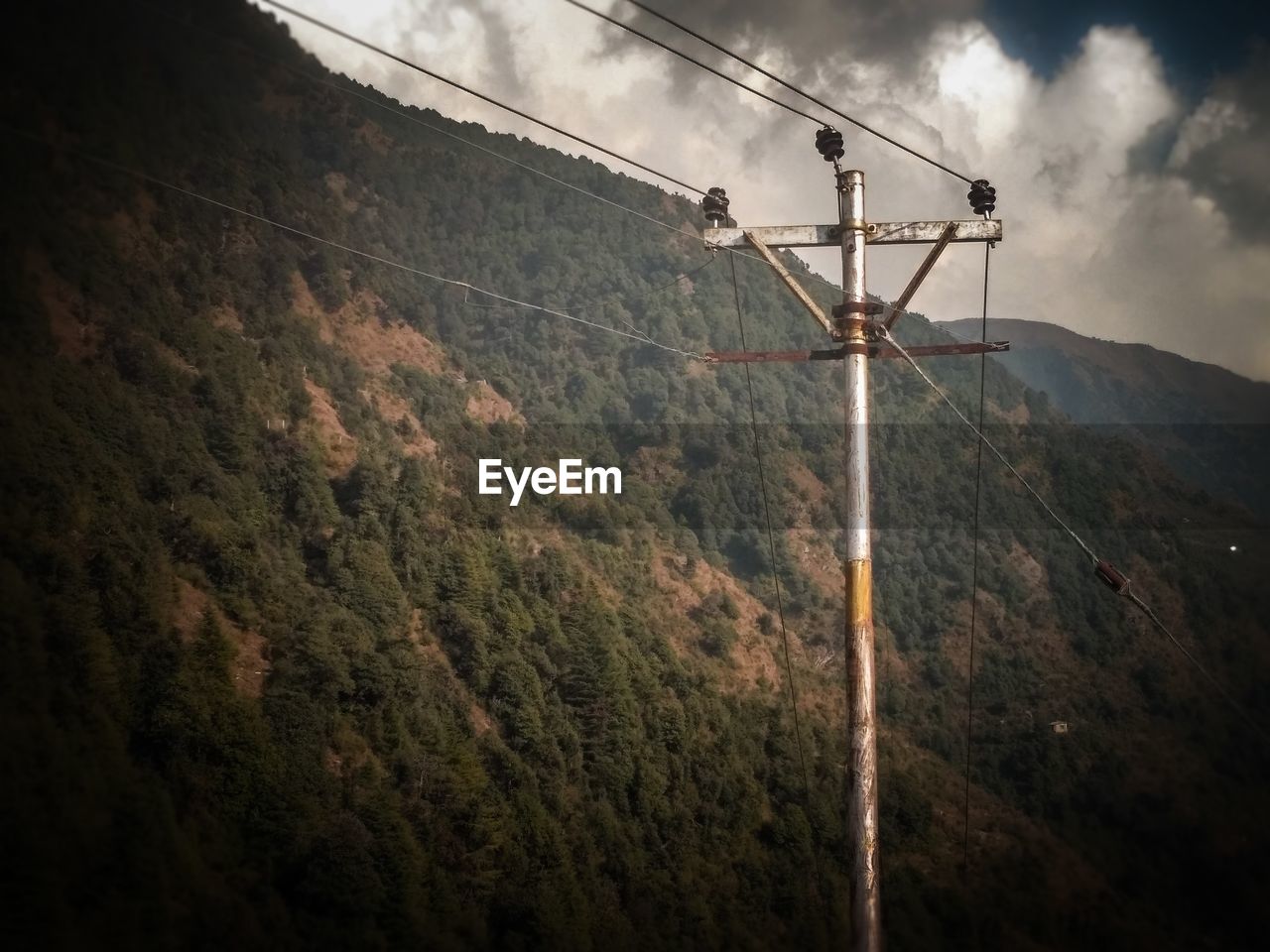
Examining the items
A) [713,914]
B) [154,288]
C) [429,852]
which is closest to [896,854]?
[713,914]

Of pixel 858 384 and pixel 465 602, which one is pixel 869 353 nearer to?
pixel 858 384

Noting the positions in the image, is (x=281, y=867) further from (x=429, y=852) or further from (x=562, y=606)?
(x=562, y=606)

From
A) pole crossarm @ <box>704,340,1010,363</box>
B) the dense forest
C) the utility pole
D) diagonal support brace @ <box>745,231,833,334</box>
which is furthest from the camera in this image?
the dense forest

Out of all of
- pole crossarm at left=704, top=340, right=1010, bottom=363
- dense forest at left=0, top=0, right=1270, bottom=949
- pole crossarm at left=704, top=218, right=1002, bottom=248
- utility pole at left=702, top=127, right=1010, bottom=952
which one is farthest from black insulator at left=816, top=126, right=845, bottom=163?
dense forest at left=0, top=0, right=1270, bottom=949

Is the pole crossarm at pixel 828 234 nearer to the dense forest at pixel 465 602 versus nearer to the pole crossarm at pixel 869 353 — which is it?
the pole crossarm at pixel 869 353

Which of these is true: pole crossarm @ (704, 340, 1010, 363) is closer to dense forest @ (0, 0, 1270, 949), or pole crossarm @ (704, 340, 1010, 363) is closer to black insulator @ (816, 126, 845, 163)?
black insulator @ (816, 126, 845, 163)

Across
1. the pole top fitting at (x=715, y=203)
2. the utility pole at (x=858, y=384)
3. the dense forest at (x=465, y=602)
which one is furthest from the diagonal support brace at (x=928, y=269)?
the dense forest at (x=465, y=602)
